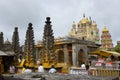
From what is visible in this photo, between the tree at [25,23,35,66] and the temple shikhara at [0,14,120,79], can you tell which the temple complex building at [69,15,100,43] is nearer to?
the temple shikhara at [0,14,120,79]

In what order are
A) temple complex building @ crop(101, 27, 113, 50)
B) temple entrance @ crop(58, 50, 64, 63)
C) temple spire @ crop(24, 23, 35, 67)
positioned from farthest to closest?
temple complex building @ crop(101, 27, 113, 50) < temple entrance @ crop(58, 50, 64, 63) < temple spire @ crop(24, 23, 35, 67)

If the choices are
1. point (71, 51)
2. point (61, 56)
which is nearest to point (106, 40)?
point (61, 56)

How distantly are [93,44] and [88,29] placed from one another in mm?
37724

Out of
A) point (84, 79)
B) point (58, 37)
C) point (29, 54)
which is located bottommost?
point (84, 79)

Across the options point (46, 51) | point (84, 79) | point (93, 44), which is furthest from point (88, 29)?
point (84, 79)

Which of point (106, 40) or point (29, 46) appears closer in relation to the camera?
point (29, 46)

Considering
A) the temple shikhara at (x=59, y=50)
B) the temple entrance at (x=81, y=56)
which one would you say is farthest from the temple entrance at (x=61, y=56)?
the temple entrance at (x=81, y=56)

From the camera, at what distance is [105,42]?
86.8 metres

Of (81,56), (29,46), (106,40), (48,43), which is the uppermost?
(106,40)

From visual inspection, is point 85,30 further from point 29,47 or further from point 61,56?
point 29,47

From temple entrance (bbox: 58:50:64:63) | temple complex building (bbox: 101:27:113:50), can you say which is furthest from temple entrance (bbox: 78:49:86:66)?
temple complex building (bbox: 101:27:113:50)

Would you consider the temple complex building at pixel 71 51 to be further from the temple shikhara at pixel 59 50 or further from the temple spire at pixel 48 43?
the temple spire at pixel 48 43

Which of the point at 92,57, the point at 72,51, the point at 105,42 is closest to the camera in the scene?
the point at 72,51

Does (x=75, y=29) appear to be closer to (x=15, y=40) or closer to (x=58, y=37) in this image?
(x=58, y=37)
